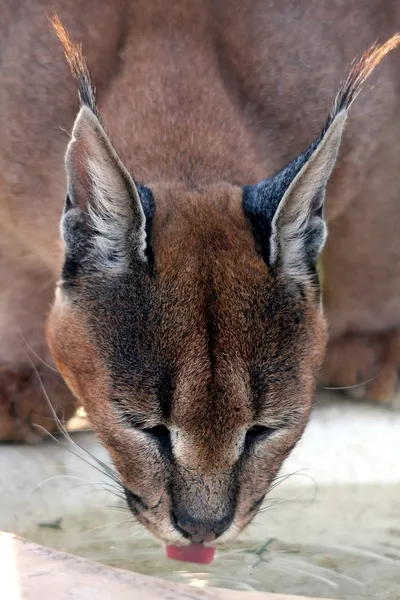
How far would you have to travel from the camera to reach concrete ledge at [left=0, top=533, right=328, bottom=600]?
236 cm

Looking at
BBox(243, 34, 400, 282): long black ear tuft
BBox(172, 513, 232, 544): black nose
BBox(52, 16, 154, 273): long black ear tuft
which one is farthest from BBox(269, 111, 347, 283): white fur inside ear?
BBox(172, 513, 232, 544): black nose

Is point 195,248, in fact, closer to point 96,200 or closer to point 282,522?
point 96,200

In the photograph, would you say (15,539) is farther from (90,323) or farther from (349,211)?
(349,211)

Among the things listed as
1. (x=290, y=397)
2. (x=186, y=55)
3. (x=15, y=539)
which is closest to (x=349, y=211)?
(x=186, y=55)

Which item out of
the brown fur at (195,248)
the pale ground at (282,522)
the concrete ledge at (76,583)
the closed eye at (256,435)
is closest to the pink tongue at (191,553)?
the brown fur at (195,248)

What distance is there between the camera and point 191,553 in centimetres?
314

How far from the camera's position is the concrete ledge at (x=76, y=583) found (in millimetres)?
2363

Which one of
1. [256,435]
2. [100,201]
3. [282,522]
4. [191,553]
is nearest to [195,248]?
[100,201]

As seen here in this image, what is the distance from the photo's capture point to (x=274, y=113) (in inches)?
151

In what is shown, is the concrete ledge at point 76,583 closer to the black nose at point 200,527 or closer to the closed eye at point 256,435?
the black nose at point 200,527

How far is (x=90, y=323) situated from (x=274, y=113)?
1.27 m

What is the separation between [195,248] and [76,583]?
98 cm

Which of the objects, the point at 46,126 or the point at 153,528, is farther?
the point at 46,126

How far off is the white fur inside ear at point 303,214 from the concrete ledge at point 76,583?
A: 944mm
